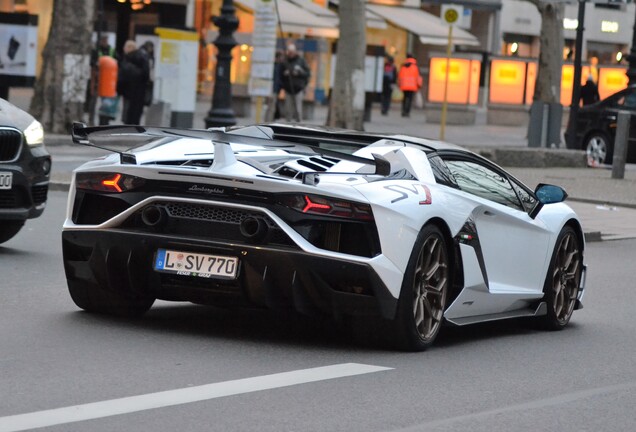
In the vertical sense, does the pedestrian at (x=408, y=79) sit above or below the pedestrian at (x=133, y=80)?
above

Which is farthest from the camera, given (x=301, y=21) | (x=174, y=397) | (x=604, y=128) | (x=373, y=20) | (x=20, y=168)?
(x=373, y=20)

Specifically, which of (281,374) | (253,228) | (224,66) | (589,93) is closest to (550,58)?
(589,93)

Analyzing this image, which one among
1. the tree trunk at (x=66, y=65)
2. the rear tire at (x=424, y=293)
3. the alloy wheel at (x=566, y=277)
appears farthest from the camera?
the tree trunk at (x=66, y=65)

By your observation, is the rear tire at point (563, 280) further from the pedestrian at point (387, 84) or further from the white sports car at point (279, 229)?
the pedestrian at point (387, 84)

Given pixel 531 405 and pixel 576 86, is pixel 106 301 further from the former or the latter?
pixel 576 86

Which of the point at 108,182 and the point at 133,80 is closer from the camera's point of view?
the point at 108,182

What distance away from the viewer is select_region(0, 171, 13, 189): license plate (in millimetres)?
11961

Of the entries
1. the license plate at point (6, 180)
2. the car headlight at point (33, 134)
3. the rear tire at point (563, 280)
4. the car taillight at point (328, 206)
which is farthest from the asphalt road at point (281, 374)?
the car headlight at point (33, 134)

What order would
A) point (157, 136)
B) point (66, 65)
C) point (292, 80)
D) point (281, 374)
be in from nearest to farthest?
point (281, 374) < point (157, 136) < point (66, 65) < point (292, 80)

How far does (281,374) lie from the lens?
741 cm

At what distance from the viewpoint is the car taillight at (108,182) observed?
8.24 metres

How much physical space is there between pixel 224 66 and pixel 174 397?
22.9m

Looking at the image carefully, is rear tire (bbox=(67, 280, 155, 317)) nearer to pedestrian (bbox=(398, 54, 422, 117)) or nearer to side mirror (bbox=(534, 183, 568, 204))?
side mirror (bbox=(534, 183, 568, 204))

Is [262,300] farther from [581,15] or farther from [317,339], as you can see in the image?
[581,15]
